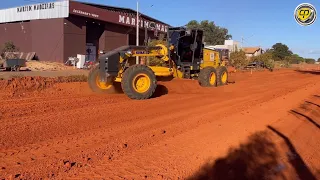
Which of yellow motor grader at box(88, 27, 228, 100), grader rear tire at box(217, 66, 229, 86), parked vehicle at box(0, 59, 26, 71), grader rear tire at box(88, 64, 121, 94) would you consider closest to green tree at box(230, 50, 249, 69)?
yellow motor grader at box(88, 27, 228, 100)

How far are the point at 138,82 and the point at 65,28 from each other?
22.6 m

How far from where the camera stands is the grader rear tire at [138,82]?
459 inches

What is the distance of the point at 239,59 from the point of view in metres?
39.4

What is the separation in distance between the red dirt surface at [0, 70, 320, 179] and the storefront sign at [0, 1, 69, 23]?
75.7 feet

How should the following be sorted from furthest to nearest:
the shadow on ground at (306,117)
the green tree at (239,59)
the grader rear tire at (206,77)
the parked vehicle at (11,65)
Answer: the green tree at (239,59), the parked vehicle at (11,65), the grader rear tire at (206,77), the shadow on ground at (306,117)

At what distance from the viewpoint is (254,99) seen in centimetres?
1305

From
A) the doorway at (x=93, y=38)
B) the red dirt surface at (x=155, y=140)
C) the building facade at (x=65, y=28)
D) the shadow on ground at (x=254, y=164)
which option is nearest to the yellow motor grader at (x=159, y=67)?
the red dirt surface at (x=155, y=140)

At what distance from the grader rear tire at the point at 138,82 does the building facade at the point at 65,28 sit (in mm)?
19780

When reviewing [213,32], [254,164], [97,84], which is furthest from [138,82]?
[213,32]

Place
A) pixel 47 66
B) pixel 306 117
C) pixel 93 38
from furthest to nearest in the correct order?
pixel 93 38 < pixel 47 66 < pixel 306 117

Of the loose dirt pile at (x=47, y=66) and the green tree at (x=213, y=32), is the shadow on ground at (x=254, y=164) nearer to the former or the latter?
the loose dirt pile at (x=47, y=66)

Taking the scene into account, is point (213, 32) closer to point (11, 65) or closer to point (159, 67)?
point (11, 65)

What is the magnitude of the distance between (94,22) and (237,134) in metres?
30.9

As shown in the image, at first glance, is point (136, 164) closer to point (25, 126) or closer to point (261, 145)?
point (261, 145)
